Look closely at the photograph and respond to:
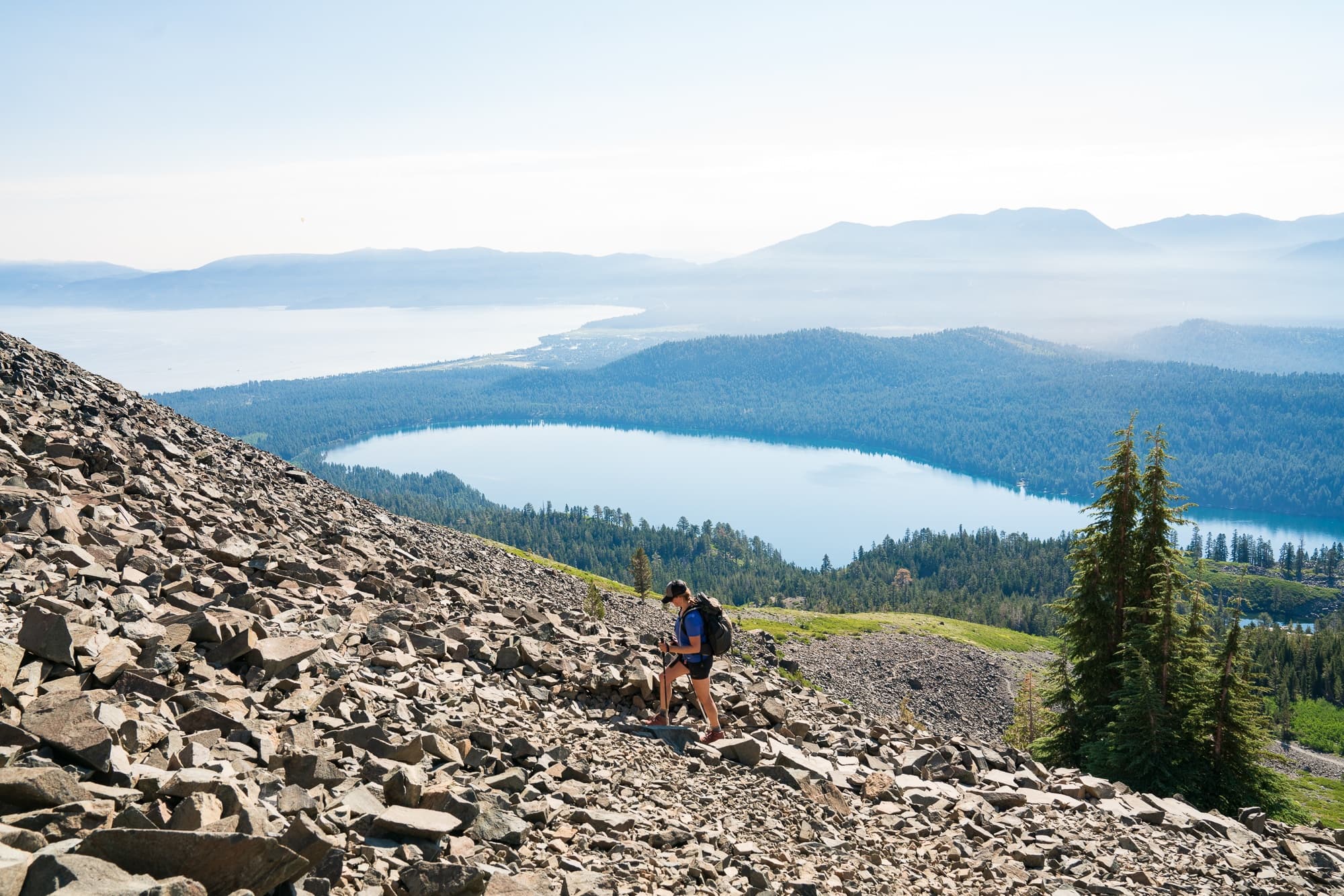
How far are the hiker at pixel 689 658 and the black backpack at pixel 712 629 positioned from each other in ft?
0.14

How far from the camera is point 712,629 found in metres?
→ 15.8

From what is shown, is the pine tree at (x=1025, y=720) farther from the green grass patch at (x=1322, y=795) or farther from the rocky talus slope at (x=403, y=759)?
Result: the rocky talus slope at (x=403, y=759)

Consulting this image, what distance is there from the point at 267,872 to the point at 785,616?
333ft

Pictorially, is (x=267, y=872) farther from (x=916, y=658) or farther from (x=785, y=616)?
(x=785, y=616)

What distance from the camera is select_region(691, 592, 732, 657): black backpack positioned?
51.5 feet

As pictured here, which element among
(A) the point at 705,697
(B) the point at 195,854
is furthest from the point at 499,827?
(A) the point at 705,697

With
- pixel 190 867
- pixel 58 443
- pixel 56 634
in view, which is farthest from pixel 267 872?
pixel 58 443

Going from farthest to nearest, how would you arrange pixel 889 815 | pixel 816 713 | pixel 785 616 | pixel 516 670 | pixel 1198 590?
1. pixel 785 616
2. pixel 1198 590
3. pixel 816 713
4. pixel 516 670
5. pixel 889 815

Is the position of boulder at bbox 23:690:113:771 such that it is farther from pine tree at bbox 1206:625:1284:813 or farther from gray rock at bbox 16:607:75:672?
pine tree at bbox 1206:625:1284:813

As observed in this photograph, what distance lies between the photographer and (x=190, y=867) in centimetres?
674

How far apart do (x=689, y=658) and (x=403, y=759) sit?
20.8 feet

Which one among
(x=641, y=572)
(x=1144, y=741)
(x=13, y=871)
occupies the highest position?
(x=13, y=871)

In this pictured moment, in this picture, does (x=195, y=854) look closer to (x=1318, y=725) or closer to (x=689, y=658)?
(x=689, y=658)

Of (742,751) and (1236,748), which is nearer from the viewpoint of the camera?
(742,751)
